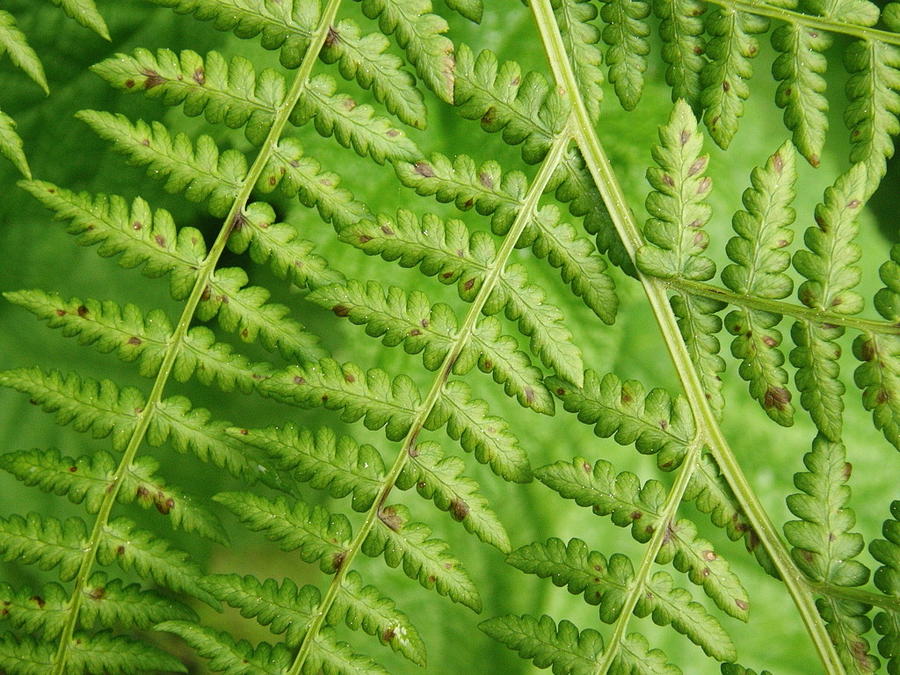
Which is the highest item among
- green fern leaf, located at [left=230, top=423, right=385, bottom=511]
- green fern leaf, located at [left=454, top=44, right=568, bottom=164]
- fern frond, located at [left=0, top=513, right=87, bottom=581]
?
green fern leaf, located at [left=454, top=44, right=568, bottom=164]

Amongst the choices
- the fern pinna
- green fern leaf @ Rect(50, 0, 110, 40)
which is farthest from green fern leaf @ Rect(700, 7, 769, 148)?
green fern leaf @ Rect(50, 0, 110, 40)

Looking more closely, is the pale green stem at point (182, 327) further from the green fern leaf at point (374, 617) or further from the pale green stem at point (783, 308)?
the pale green stem at point (783, 308)

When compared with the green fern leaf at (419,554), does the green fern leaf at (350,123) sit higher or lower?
higher

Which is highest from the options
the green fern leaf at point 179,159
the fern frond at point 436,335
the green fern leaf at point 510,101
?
the green fern leaf at point 510,101

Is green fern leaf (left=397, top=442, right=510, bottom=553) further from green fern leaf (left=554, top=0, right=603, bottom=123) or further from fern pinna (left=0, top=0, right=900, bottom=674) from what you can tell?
green fern leaf (left=554, top=0, right=603, bottom=123)

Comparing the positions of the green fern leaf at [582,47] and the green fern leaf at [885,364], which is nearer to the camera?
the green fern leaf at [885,364]

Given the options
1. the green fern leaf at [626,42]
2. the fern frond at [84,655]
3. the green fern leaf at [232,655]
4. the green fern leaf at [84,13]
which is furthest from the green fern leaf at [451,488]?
the green fern leaf at [84,13]
